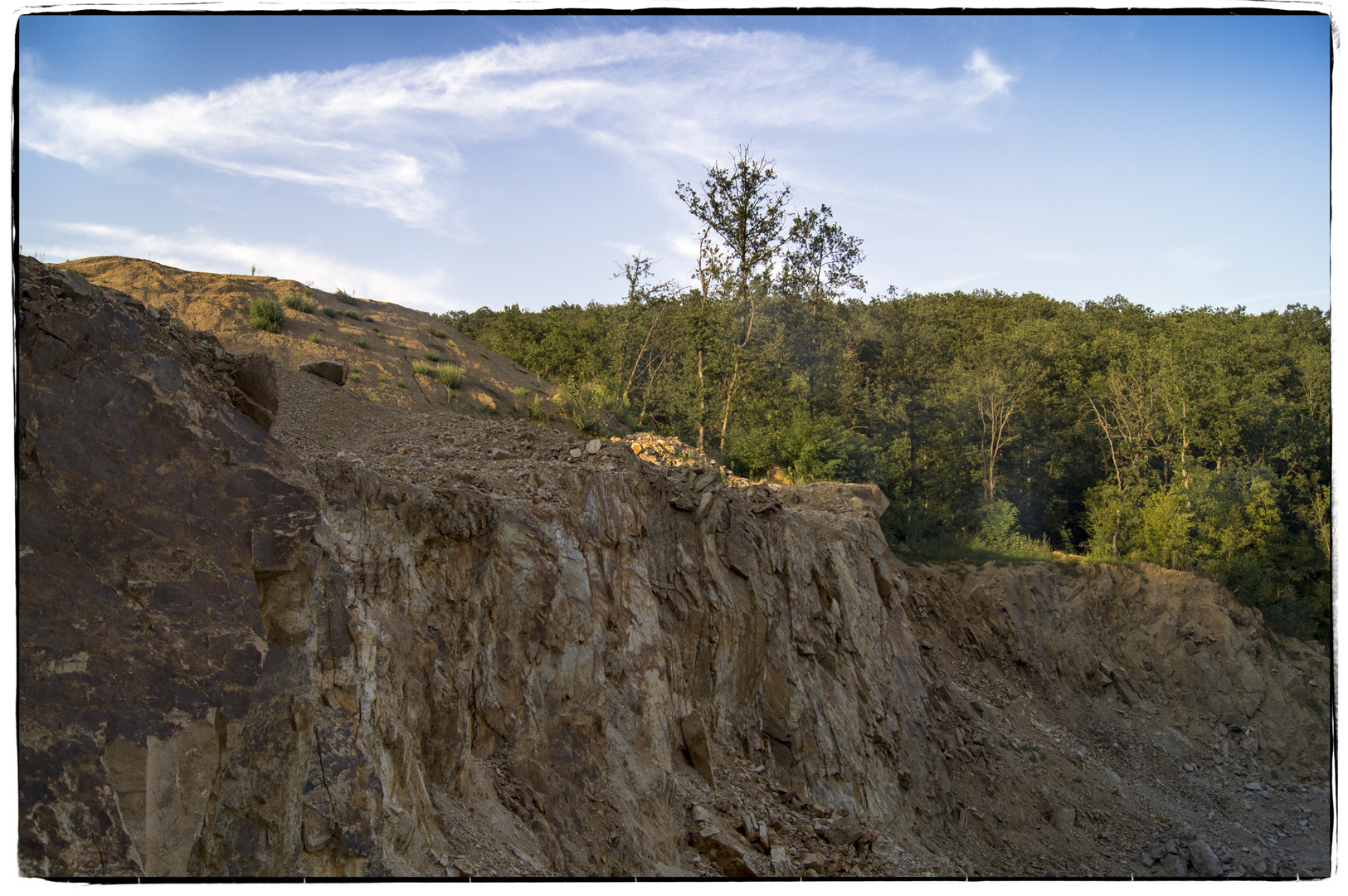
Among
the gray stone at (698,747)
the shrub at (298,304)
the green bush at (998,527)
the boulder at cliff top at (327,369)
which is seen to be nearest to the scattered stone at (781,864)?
the gray stone at (698,747)

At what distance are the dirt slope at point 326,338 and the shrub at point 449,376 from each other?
20 cm

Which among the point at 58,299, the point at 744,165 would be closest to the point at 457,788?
the point at 58,299

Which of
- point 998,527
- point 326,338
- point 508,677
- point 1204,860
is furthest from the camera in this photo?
point 998,527

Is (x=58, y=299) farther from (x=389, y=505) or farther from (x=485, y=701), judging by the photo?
(x=485, y=701)

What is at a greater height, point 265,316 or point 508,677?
point 265,316

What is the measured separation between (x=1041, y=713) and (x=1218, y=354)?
21370 millimetres

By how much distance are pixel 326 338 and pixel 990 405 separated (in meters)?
26.3

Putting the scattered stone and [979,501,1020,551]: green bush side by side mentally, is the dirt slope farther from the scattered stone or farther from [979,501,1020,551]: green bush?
[979,501,1020,551]: green bush

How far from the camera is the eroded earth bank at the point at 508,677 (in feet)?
11.8

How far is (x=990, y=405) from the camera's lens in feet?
106

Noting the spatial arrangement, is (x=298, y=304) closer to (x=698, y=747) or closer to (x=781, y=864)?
(x=698, y=747)

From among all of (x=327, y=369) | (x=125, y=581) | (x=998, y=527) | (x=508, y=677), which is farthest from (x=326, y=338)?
(x=998, y=527)

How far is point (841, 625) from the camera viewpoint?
43.7 feet

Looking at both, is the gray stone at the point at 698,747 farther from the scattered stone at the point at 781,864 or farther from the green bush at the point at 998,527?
the green bush at the point at 998,527
